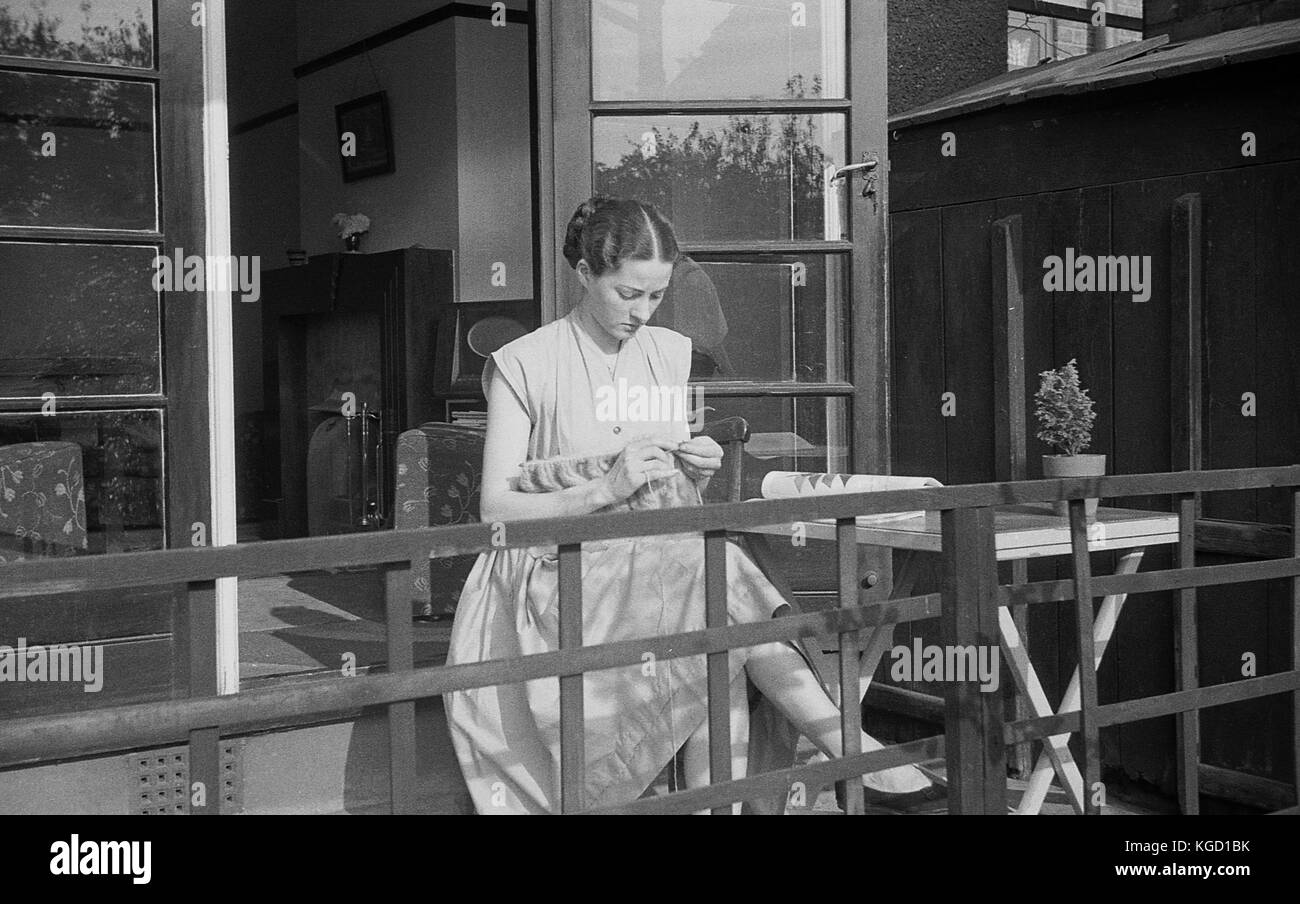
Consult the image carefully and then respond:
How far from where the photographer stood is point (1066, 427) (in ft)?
11.9

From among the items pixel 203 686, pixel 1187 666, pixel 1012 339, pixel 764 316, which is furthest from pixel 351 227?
pixel 203 686

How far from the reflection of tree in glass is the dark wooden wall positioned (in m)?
1.10

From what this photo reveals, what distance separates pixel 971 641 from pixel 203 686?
1341 millimetres

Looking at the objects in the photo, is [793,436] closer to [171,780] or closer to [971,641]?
[971,641]

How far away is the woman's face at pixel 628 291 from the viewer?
9.95 feet

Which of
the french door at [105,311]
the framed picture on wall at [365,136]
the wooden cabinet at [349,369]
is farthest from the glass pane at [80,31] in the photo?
the framed picture on wall at [365,136]

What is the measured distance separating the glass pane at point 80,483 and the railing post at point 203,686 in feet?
4.71

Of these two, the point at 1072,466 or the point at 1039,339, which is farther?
the point at 1039,339

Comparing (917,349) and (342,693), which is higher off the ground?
(917,349)

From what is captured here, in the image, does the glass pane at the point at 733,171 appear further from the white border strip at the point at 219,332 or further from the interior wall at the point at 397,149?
the interior wall at the point at 397,149

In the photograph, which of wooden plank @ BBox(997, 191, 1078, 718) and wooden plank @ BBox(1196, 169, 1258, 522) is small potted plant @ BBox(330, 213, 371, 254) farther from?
wooden plank @ BBox(1196, 169, 1258, 522)

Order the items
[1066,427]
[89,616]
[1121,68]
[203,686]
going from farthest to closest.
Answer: [1121,68], [1066,427], [89,616], [203,686]

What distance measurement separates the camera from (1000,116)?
15.3 ft
